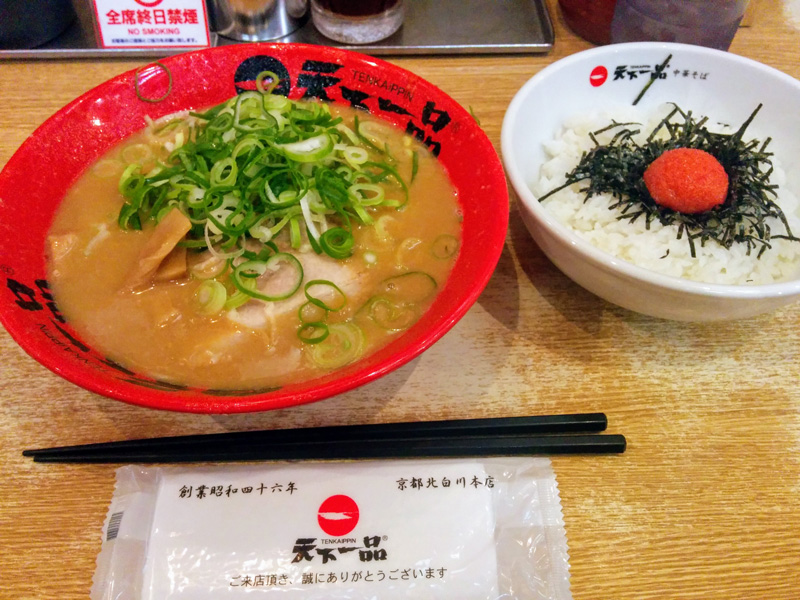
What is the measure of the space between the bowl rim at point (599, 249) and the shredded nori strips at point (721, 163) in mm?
205

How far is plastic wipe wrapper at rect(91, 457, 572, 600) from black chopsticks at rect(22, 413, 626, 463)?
27 mm

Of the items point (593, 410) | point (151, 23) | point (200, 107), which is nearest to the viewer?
point (593, 410)

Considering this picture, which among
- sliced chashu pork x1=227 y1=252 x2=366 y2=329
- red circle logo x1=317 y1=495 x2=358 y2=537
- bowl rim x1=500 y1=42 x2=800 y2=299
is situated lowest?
red circle logo x1=317 y1=495 x2=358 y2=537

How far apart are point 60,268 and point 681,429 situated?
5.09ft

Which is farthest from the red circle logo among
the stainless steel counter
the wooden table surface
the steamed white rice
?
the stainless steel counter

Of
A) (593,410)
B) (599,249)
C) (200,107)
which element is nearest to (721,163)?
(599,249)

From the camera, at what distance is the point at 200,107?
1667 millimetres

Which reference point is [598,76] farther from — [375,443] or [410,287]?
[375,443]

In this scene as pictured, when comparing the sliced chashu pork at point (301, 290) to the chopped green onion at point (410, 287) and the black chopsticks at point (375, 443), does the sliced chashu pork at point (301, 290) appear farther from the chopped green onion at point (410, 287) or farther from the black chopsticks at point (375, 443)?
the black chopsticks at point (375, 443)

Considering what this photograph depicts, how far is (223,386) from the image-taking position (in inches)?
45.1

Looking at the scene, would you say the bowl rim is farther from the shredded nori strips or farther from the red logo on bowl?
the shredded nori strips

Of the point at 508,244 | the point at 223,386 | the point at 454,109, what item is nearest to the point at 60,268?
the point at 223,386

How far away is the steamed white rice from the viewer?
1.39 m

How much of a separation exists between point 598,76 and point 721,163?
1.53 feet
